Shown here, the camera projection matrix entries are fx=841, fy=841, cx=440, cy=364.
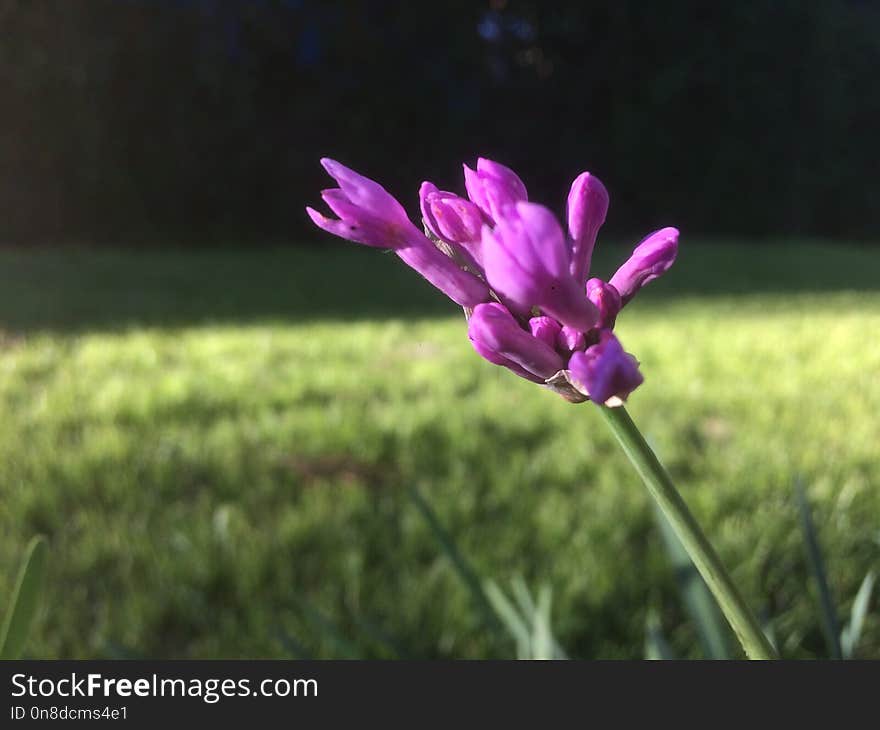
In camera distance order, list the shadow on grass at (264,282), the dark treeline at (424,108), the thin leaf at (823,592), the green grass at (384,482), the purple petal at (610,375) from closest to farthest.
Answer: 1. the purple petal at (610,375)
2. the thin leaf at (823,592)
3. the green grass at (384,482)
4. the shadow on grass at (264,282)
5. the dark treeline at (424,108)

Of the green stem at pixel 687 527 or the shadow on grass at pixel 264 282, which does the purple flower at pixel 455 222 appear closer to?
the green stem at pixel 687 527

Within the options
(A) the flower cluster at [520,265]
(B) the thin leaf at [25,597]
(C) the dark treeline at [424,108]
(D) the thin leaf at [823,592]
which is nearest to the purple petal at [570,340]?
Answer: (A) the flower cluster at [520,265]

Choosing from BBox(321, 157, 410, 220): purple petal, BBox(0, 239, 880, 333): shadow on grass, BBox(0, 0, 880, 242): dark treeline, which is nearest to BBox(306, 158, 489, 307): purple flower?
BBox(321, 157, 410, 220): purple petal

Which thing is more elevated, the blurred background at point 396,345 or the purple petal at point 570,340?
the blurred background at point 396,345

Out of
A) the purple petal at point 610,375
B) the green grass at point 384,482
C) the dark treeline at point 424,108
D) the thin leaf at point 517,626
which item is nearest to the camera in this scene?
the purple petal at point 610,375

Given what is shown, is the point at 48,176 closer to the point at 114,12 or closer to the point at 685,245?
the point at 114,12

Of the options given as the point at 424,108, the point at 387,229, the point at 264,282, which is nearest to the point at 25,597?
the point at 387,229
